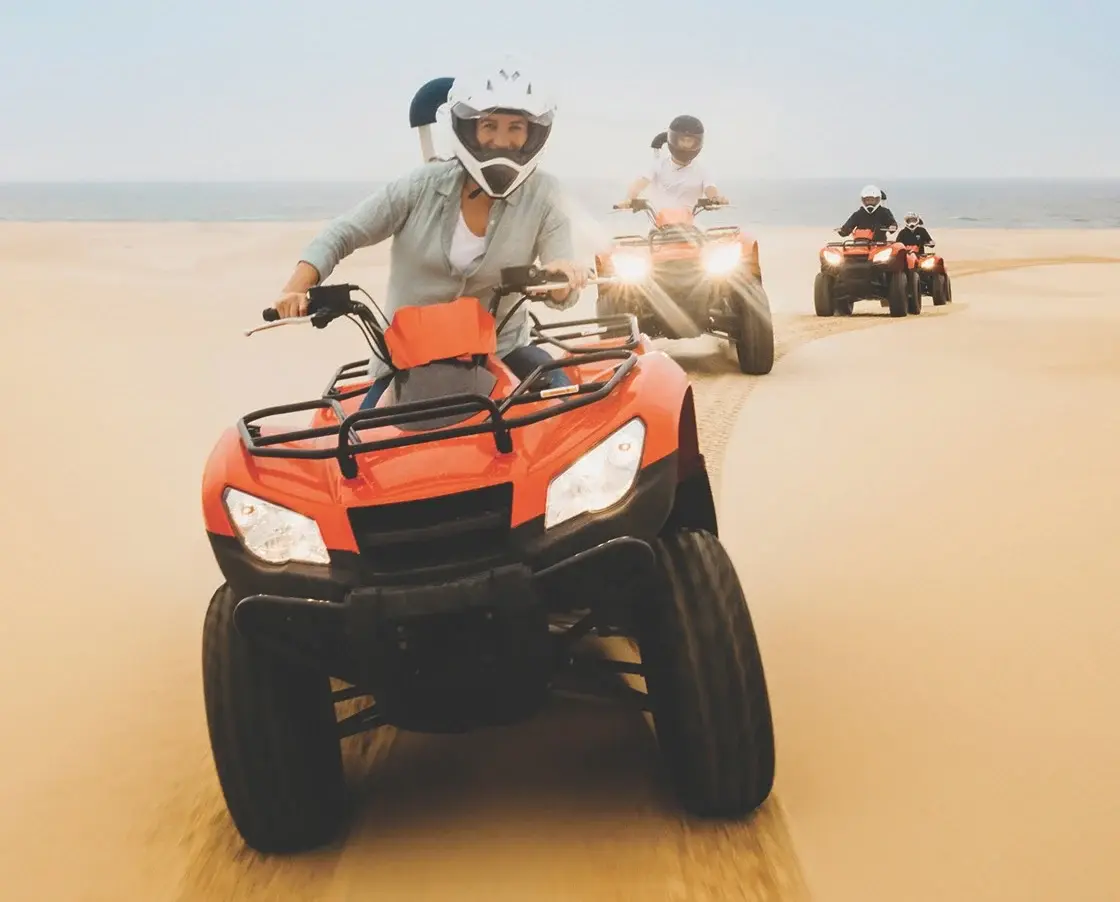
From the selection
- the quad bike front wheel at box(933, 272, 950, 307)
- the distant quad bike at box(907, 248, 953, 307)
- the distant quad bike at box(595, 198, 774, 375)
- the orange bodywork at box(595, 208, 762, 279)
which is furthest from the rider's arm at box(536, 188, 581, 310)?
the quad bike front wheel at box(933, 272, 950, 307)

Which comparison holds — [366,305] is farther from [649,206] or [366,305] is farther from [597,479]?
[649,206]

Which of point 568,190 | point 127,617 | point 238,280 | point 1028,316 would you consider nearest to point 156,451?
point 127,617

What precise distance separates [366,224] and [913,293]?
13108 mm

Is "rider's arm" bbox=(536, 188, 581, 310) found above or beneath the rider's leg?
above

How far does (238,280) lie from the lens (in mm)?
20391

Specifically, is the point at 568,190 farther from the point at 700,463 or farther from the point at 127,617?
the point at 127,617

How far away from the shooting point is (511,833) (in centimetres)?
290

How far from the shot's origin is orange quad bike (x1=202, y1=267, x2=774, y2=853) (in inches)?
97.6

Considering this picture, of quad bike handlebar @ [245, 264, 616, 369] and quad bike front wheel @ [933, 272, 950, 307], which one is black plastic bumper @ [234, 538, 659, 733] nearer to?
quad bike handlebar @ [245, 264, 616, 369]

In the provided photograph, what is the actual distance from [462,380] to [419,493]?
0.64 metres

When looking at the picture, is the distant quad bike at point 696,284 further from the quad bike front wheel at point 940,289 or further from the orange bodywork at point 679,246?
the quad bike front wheel at point 940,289

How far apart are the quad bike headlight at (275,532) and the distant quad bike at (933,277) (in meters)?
15.8

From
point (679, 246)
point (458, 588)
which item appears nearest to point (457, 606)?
point (458, 588)

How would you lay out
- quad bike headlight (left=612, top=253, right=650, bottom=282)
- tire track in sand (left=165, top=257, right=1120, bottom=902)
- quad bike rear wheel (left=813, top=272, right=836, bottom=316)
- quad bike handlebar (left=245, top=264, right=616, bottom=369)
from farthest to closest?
quad bike rear wheel (left=813, top=272, right=836, bottom=316) → quad bike headlight (left=612, top=253, right=650, bottom=282) → quad bike handlebar (left=245, top=264, right=616, bottom=369) → tire track in sand (left=165, top=257, right=1120, bottom=902)
